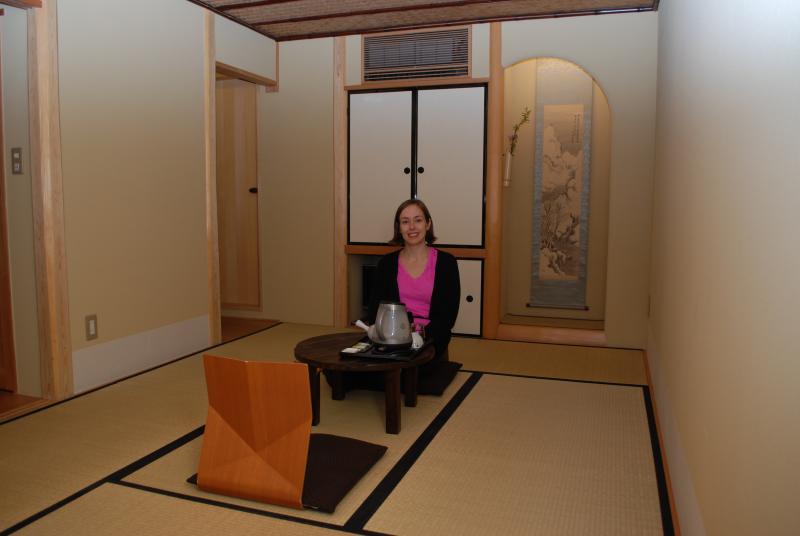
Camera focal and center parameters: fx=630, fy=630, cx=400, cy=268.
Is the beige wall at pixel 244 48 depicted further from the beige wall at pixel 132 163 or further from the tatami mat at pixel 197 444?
the tatami mat at pixel 197 444

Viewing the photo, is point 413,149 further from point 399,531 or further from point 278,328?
point 399,531

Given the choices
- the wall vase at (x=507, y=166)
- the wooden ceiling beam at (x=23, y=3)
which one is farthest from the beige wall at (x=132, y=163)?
the wall vase at (x=507, y=166)

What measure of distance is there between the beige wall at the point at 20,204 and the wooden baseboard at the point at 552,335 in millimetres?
2978

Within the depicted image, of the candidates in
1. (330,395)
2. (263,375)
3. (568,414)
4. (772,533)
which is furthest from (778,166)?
(330,395)

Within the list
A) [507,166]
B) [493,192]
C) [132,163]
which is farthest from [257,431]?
[507,166]

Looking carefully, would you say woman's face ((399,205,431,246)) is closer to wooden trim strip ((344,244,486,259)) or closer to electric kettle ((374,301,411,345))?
electric kettle ((374,301,411,345))

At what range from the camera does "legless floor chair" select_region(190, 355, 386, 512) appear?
2.00m

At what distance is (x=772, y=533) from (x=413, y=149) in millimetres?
3951

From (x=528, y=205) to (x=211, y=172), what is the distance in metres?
2.73

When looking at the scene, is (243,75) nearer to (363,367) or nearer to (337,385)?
(337,385)

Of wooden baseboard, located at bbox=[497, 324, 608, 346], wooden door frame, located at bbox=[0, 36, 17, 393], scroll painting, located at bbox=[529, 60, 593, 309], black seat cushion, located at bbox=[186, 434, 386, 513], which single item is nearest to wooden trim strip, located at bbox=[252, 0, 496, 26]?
scroll painting, located at bbox=[529, 60, 593, 309]

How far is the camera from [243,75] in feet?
Result: 15.3

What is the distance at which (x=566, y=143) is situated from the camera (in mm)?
5352

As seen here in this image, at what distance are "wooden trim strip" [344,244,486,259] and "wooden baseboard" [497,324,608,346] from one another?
59cm
